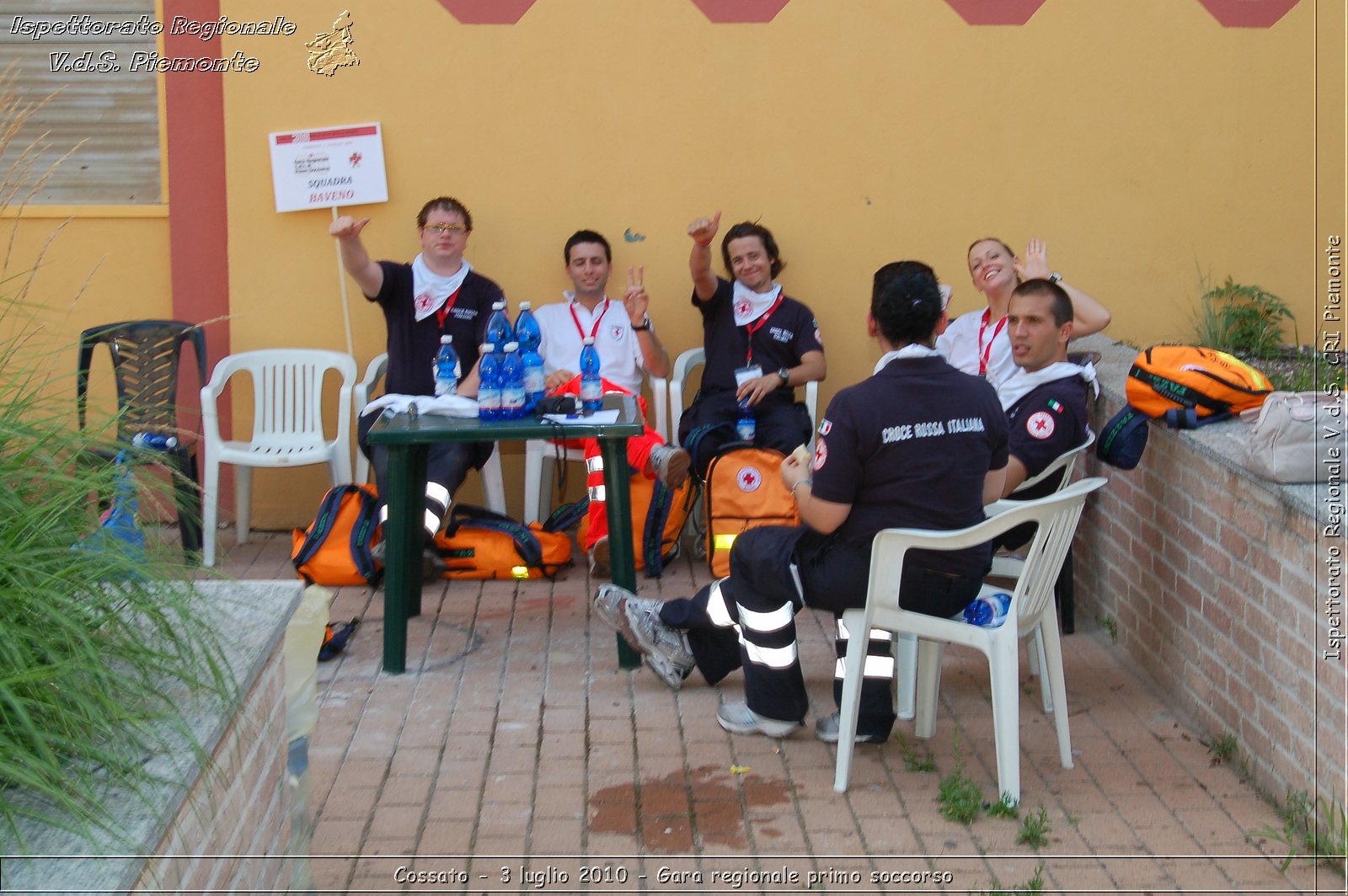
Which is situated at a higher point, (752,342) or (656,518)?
(752,342)

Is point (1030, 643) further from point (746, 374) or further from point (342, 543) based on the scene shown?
point (342, 543)

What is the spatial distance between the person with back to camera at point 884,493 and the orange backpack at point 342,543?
7.51 ft

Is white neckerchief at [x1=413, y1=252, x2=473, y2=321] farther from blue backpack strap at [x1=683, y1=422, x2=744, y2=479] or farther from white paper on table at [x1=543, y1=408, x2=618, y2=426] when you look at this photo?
white paper on table at [x1=543, y1=408, x2=618, y2=426]

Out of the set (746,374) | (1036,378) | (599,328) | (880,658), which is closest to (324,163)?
(599,328)

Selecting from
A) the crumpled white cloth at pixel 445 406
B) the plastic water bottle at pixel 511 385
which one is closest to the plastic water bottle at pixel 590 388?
the plastic water bottle at pixel 511 385

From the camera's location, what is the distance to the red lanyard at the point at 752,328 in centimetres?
636

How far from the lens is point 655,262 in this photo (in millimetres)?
6664

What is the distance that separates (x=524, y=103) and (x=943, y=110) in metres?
2.08

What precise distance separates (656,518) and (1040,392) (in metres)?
1.98

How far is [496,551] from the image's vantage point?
595 cm

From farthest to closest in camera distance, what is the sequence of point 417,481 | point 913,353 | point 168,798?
1. point 417,481
2. point 913,353
3. point 168,798

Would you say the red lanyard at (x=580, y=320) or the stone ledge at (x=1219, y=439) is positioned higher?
the red lanyard at (x=580, y=320)

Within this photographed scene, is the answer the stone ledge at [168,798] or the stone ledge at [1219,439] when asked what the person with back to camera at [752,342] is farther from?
the stone ledge at [168,798]

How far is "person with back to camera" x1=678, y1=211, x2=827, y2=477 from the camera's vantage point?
6223mm
